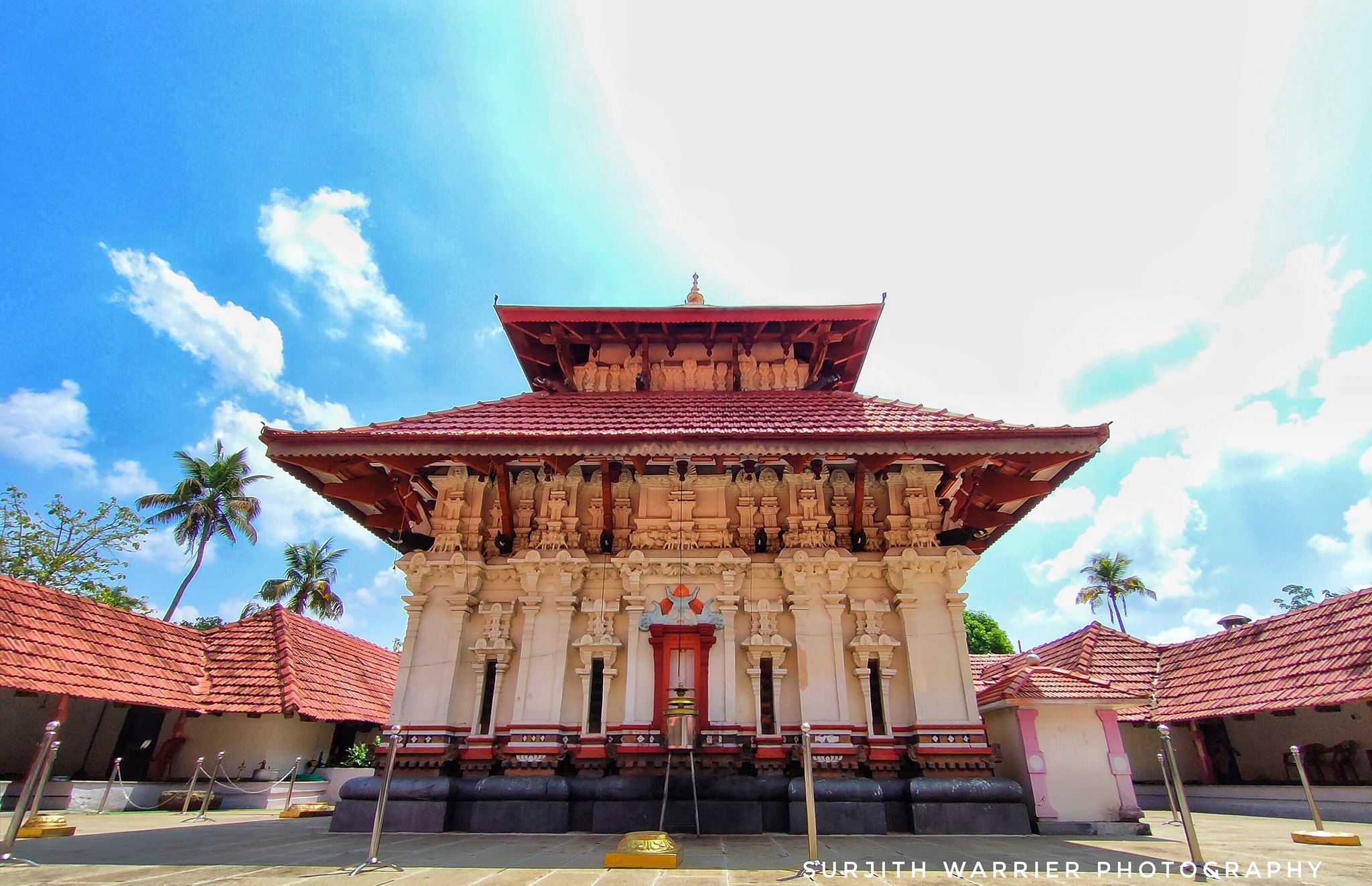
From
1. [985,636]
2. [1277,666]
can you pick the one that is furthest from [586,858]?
[985,636]

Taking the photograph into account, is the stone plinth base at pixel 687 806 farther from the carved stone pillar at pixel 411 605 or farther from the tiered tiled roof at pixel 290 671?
the tiered tiled roof at pixel 290 671

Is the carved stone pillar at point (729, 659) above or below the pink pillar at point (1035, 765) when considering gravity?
above

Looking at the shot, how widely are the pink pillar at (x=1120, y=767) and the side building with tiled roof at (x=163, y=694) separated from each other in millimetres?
14911

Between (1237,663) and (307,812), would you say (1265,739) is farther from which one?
(307,812)

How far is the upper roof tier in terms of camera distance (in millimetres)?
11711

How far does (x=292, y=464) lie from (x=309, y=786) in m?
10.5

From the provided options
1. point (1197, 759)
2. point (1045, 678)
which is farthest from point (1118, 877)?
point (1197, 759)

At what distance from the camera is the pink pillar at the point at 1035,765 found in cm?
798

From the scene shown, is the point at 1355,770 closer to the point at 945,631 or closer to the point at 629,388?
the point at 945,631

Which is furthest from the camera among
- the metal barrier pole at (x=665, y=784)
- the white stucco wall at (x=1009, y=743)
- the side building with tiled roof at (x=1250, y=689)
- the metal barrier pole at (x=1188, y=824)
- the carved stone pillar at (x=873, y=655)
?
the side building with tiled roof at (x=1250, y=689)

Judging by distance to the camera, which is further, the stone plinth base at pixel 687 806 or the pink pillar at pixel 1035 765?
the pink pillar at pixel 1035 765

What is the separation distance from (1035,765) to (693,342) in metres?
8.47

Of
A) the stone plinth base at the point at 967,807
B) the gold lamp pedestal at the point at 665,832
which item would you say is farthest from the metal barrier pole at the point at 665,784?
the stone plinth base at the point at 967,807

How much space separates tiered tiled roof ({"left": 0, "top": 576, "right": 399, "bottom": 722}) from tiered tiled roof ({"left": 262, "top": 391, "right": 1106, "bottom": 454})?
29.3ft
